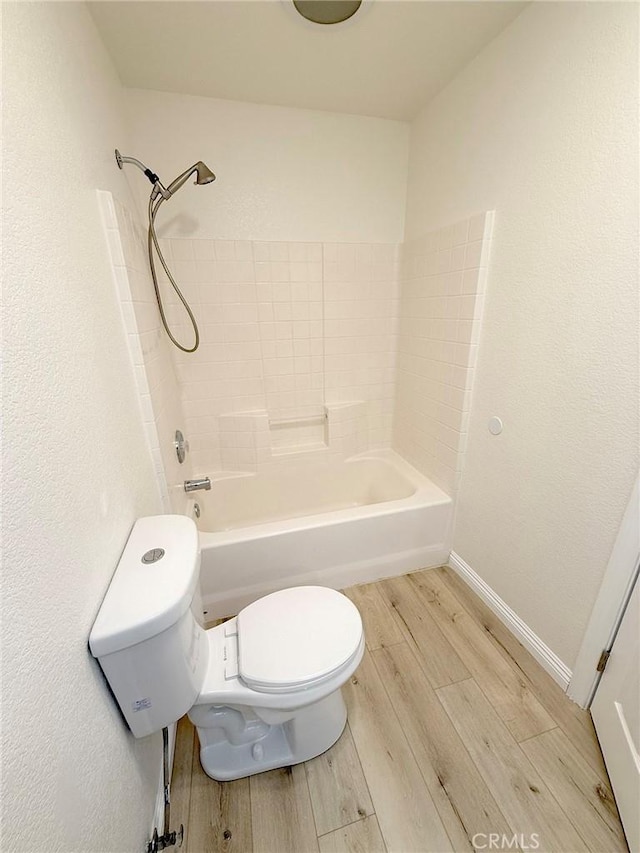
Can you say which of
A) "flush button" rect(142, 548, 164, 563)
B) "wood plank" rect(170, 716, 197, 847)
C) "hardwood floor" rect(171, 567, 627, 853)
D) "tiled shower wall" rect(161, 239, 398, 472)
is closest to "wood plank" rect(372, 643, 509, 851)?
"hardwood floor" rect(171, 567, 627, 853)

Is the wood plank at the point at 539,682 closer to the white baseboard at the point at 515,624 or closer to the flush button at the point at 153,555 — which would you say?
the white baseboard at the point at 515,624

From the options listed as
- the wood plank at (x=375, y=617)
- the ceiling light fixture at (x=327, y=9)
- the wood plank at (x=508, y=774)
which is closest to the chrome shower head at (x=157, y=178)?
the ceiling light fixture at (x=327, y=9)

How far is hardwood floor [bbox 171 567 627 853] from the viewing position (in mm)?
912

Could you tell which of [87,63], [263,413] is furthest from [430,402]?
[87,63]

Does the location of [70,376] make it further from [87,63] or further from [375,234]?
[375,234]

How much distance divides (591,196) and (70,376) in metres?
1.47

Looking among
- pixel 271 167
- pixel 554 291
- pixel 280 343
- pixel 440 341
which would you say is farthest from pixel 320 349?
pixel 554 291

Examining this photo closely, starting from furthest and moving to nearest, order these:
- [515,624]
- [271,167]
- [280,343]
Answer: [280,343]
[271,167]
[515,624]

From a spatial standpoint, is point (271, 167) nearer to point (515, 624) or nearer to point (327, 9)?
point (327, 9)

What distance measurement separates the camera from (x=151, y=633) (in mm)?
685

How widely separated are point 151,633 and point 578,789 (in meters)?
1.30

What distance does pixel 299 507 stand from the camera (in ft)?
7.27

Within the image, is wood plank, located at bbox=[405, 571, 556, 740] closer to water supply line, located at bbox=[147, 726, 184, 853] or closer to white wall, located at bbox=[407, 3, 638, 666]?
white wall, located at bbox=[407, 3, 638, 666]

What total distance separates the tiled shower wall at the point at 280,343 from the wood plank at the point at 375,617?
0.88 metres
